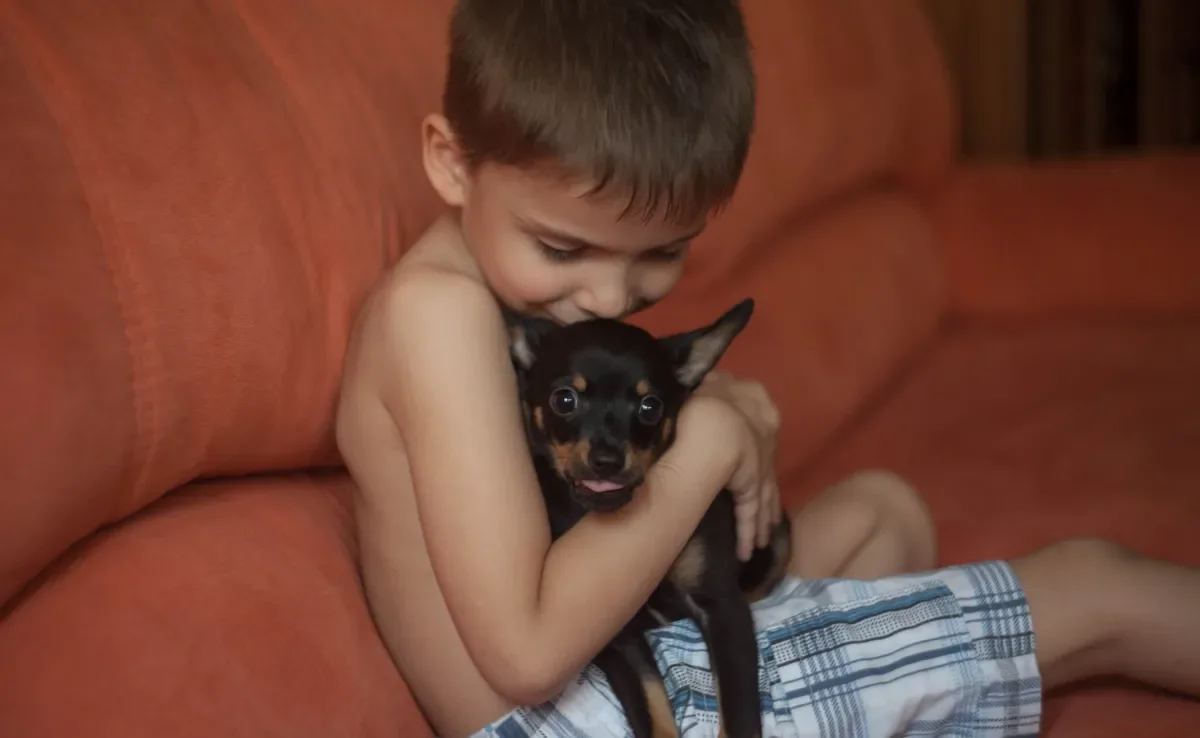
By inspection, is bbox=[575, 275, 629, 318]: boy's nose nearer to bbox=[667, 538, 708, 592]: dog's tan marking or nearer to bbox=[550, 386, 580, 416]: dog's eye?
bbox=[550, 386, 580, 416]: dog's eye

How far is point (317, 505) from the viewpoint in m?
1.04

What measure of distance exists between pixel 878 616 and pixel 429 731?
43 cm

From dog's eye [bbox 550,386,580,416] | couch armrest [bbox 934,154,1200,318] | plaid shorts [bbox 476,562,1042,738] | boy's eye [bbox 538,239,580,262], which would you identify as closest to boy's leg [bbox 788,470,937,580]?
plaid shorts [bbox 476,562,1042,738]

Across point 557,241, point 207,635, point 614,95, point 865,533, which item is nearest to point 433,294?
point 557,241

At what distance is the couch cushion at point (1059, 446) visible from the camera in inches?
53.9

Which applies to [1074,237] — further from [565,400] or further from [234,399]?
[234,399]

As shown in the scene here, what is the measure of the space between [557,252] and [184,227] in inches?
12.2

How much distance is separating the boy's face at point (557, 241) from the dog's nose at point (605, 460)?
14cm

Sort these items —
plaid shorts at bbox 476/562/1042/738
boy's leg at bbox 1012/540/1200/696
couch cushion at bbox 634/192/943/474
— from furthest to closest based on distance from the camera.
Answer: couch cushion at bbox 634/192/943/474 < boy's leg at bbox 1012/540/1200/696 < plaid shorts at bbox 476/562/1042/738

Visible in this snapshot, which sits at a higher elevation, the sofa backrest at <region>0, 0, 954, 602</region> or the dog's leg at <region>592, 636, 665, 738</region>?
the sofa backrest at <region>0, 0, 954, 602</region>

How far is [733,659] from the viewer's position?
98 cm

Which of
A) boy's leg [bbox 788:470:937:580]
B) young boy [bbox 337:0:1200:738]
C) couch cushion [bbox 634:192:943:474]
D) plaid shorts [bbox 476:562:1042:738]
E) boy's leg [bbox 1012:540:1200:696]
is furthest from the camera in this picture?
couch cushion [bbox 634:192:943:474]

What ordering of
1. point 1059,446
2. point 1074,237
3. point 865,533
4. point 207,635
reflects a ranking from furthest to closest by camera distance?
1. point 1074,237
2. point 1059,446
3. point 865,533
4. point 207,635

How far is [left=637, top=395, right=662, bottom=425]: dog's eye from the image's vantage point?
0.99 m
